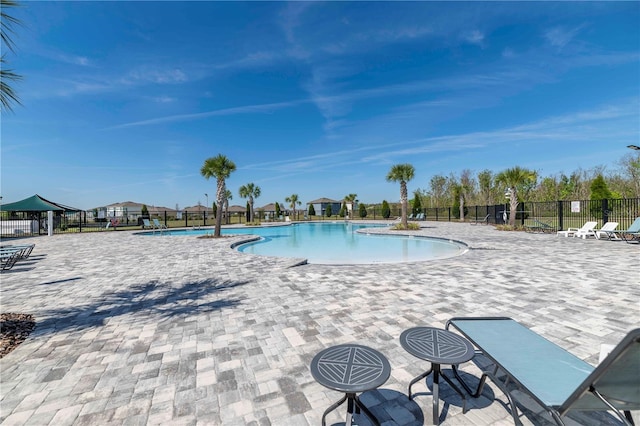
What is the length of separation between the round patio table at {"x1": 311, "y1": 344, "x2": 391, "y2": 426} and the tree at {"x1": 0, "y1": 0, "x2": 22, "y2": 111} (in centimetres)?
430

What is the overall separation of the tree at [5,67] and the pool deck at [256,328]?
2789 millimetres

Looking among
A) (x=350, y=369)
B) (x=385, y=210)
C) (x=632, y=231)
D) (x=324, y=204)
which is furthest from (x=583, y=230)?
(x=324, y=204)

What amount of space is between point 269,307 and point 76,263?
7.21 m

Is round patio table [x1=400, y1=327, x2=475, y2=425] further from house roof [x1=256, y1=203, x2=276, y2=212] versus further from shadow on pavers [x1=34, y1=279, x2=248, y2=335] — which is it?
house roof [x1=256, y1=203, x2=276, y2=212]

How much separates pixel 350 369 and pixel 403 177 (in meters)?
19.1

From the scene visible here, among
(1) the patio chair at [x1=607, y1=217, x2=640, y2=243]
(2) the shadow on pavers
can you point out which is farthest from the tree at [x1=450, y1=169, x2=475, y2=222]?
(2) the shadow on pavers

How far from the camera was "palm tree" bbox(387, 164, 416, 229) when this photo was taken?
Answer: 62.8ft

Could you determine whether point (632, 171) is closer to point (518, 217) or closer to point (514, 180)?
point (518, 217)

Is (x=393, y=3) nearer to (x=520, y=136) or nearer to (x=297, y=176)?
(x=520, y=136)

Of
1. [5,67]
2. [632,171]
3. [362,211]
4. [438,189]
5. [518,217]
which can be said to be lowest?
[518,217]

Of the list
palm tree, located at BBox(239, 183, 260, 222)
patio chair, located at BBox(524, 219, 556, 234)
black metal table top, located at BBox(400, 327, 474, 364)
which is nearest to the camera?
black metal table top, located at BBox(400, 327, 474, 364)

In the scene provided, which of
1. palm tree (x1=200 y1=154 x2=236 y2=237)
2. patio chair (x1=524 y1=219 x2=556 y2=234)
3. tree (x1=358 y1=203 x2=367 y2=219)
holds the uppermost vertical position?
palm tree (x1=200 y1=154 x2=236 y2=237)

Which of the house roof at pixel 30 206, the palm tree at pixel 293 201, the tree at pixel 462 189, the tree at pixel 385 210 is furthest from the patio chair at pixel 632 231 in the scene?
the palm tree at pixel 293 201

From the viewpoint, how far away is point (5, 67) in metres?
2.75
